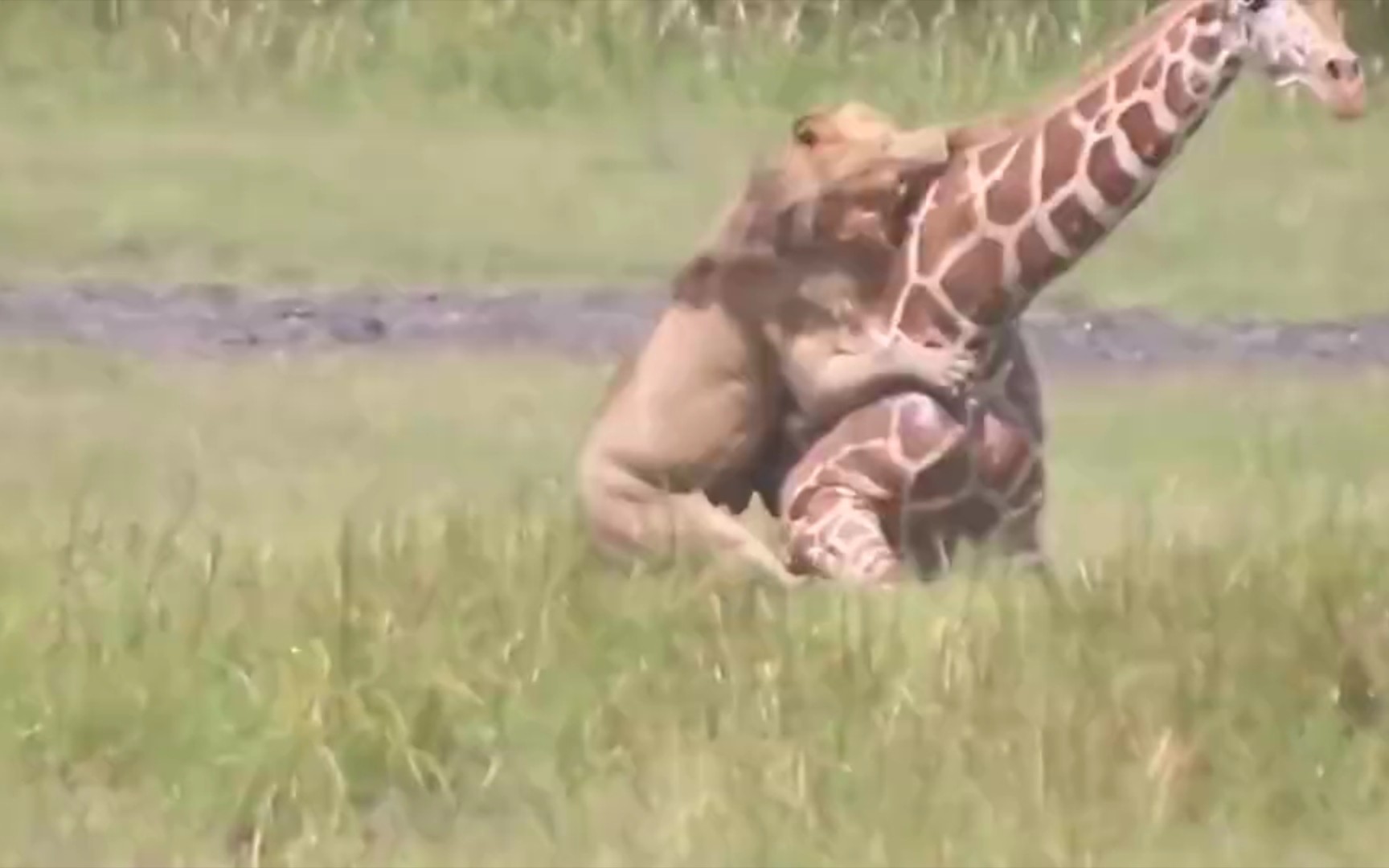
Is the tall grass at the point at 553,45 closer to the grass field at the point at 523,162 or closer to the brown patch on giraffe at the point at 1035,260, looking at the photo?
the grass field at the point at 523,162

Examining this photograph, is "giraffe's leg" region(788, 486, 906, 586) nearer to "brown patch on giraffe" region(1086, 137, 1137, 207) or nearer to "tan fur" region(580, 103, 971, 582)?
"tan fur" region(580, 103, 971, 582)

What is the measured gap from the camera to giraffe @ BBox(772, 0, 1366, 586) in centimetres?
135

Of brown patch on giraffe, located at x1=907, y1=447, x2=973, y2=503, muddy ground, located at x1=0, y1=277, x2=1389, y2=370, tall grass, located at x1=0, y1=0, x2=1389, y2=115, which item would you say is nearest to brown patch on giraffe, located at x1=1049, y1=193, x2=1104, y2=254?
brown patch on giraffe, located at x1=907, y1=447, x2=973, y2=503

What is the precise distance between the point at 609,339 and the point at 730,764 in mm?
680

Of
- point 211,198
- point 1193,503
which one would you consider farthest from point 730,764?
point 211,198

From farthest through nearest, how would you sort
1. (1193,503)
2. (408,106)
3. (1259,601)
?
(408,106) < (1193,503) < (1259,601)

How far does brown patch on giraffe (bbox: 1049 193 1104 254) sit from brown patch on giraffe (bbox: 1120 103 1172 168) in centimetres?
3

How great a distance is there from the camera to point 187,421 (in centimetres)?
167

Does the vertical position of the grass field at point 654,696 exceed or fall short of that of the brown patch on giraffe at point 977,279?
it falls short

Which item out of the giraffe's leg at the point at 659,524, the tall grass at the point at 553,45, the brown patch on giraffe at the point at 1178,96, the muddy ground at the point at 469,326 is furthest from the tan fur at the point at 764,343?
the tall grass at the point at 553,45

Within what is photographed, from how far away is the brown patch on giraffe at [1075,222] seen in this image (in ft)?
4.44

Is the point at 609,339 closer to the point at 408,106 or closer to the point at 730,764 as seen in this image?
the point at 408,106

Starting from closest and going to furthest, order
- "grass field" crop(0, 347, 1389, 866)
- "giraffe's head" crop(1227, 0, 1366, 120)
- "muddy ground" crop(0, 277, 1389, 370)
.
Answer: "grass field" crop(0, 347, 1389, 866), "giraffe's head" crop(1227, 0, 1366, 120), "muddy ground" crop(0, 277, 1389, 370)

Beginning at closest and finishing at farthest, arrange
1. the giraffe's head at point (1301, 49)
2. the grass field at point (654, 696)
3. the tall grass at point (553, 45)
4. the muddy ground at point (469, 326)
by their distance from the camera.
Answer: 1. the grass field at point (654, 696)
2. the giraffe's head at point (1301, 49)
3. the muddy ground at point (469, 326)
4. the tall grass at point (553, 45)
